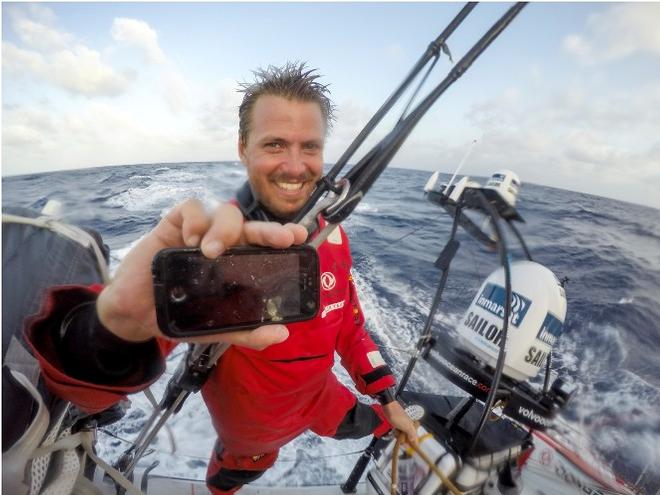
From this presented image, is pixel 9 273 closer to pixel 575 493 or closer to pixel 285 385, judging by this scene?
pixel 285 385

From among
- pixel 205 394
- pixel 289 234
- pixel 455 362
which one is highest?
pixel 289 234

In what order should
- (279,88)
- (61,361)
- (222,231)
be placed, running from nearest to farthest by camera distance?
(222,231), (61,361), (279,88)

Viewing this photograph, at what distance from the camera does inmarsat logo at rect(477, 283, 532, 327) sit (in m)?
1.92

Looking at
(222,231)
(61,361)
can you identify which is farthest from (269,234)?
(61,361)

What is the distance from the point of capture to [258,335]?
2.23 feet

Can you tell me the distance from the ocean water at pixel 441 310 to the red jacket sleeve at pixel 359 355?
98cm

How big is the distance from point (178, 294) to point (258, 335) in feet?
0.59

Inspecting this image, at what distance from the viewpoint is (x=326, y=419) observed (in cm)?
196

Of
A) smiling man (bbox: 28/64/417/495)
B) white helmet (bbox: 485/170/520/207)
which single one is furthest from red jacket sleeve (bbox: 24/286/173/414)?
white helmet (bbox: 485/170/520/207)

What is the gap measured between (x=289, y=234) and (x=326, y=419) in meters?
1.69

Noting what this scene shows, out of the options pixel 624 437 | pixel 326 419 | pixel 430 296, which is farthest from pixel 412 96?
pixel 430 296

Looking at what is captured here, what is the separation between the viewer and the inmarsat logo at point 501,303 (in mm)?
1917

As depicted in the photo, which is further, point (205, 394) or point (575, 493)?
point (575, 493)

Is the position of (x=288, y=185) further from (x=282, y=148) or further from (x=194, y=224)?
(x=194, y=224)
